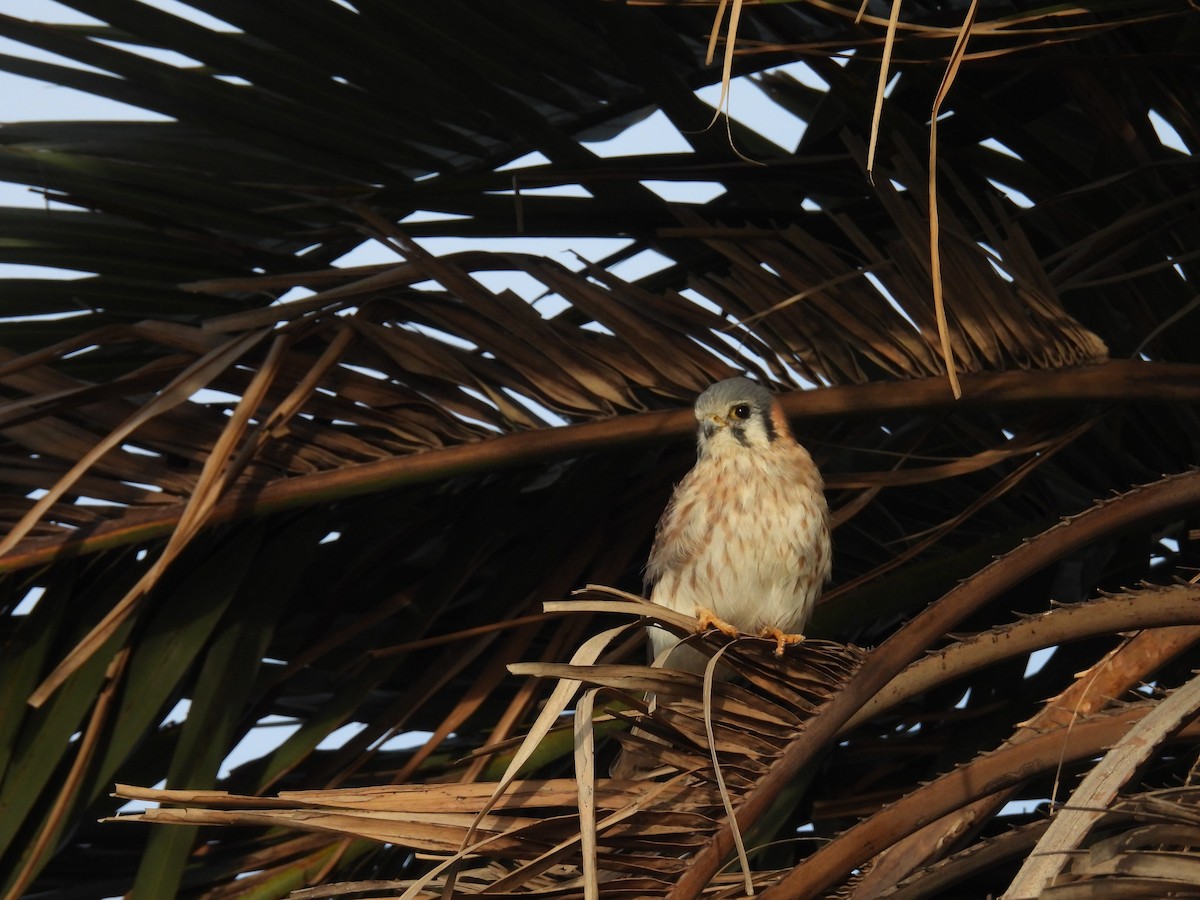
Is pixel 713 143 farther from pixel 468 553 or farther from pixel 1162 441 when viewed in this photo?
pixel 1162 441

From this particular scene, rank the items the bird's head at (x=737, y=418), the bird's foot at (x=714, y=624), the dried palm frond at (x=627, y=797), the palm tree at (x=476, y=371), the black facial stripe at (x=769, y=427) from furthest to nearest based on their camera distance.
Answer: the black facial stripe at (x=769, y=427) → the bird's head at (x=737, y=418) → the palm tree at (x=476, y=371) → the bird's foot at (x=714, y=624) → the dried palm frond at (x=627, y=797)

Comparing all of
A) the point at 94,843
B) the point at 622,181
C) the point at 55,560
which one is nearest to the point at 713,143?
the point at 622,181

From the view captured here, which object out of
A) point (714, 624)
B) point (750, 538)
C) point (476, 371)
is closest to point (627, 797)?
point (714, 624)

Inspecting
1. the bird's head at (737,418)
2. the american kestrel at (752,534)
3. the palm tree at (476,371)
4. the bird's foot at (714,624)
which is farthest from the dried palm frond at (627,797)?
the american kestrel at (752,534)

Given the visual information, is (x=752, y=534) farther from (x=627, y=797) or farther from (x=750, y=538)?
(x=627, y=797)

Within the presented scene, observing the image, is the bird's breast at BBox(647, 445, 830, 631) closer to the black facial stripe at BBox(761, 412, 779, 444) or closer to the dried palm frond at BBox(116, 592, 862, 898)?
the black facial stripe at BBox(761, 412, 779, 444)

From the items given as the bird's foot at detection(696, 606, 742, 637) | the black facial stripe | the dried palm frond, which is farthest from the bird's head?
the dried palm frond

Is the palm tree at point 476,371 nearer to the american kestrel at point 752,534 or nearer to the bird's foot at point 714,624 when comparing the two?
the american kestrel at point 752,534
